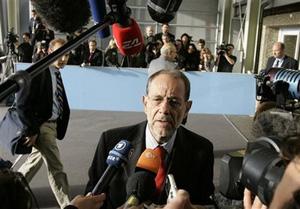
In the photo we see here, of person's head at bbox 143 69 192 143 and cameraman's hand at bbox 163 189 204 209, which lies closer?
cameraman's hand at bbox 163 189 204 209

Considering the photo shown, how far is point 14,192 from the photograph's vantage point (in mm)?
A: 683

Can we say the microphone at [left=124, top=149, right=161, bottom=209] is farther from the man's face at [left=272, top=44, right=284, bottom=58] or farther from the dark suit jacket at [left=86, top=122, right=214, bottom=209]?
the man's face at [left=272, top=44, right=284, bottom=58]

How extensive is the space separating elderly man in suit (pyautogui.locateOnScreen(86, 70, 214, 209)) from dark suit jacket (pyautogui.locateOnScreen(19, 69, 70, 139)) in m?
1.20

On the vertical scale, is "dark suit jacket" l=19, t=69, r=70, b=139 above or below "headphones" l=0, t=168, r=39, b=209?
below

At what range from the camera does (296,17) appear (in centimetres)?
924

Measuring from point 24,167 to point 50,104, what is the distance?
1.79ft

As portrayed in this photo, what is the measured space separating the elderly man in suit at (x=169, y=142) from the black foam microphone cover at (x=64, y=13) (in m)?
0.36

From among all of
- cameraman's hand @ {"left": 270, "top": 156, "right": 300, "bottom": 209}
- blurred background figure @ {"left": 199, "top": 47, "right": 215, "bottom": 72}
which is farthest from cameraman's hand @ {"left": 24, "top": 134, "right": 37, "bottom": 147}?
blurred background figure @ {"left": 199, "top": 47, "right": 215, "bottom": 72}

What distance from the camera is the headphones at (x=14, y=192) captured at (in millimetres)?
666

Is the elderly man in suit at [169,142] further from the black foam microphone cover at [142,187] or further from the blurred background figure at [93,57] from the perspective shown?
the blurred background figure at [93,57]

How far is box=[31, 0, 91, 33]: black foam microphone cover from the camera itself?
1210mm

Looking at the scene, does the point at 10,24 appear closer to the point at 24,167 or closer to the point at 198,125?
the point at 198,125

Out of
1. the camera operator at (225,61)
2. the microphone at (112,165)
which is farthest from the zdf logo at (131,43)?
the camera operator at (225,61)

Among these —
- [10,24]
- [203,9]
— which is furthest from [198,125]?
[203,9]
